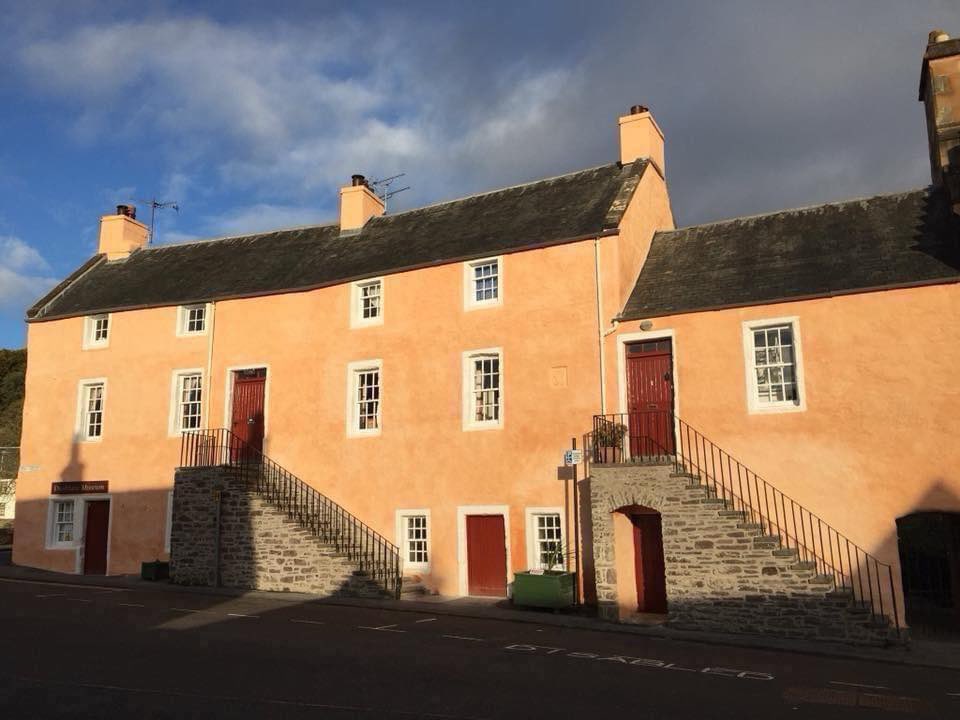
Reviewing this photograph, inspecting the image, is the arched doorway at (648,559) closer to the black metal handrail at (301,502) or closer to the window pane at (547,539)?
the window pane at (547,539)

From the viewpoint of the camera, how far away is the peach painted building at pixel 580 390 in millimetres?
14320

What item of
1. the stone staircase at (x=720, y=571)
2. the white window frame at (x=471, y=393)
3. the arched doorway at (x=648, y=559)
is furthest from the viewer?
the white window frame at (x=471, y=393)

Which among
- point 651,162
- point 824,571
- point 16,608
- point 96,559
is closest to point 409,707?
point 824,571

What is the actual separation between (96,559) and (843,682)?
1939cm

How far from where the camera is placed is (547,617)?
49.4ft

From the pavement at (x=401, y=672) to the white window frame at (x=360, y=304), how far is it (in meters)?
7.85

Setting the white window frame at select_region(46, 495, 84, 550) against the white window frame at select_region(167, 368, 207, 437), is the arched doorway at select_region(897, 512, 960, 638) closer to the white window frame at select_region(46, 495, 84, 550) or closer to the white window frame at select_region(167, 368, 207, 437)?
the white window frame at select_region(167, 368, 207, 437)

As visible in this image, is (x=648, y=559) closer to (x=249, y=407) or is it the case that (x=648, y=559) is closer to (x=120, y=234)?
(x=249, y=407)

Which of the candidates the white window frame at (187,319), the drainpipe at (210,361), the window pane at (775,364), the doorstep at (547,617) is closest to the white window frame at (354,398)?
the doorstep at (547,617)

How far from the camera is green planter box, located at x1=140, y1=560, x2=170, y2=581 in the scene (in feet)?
65.5

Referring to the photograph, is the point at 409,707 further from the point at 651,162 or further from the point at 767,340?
the point at 651,162

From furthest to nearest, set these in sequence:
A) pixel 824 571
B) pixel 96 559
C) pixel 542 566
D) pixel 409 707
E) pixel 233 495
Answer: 1. pixel 96 559
2. pixel 233 495
3. pixel 542 566
4. pixel 824 571
5. pixel 409 707

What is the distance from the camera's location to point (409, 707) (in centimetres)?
784

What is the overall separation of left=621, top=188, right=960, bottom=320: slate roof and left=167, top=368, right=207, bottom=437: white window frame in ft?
38.4
